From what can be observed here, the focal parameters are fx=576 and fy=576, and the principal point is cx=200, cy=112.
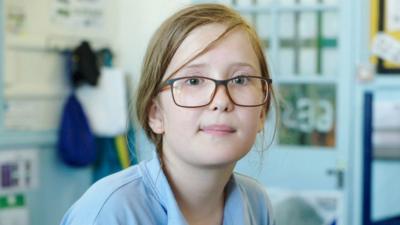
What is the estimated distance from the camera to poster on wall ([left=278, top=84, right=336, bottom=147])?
3.12 metres

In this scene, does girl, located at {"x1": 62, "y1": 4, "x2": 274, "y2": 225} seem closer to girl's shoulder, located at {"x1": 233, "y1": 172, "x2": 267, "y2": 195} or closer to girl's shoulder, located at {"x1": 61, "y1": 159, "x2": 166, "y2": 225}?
girl's shoulder, located at {"x1": 61, "y1": 159, "x2": 166, "y2": 225}

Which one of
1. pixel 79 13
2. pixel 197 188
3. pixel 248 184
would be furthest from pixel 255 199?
pixel 79 13

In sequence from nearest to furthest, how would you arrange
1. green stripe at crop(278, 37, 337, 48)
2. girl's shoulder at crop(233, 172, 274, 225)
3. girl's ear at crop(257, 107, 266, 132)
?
girl's ear at crop(257, 107, 266, 132) < girl's shoulder at crop(233, 172, 274, 225) < green stripe at crop(278, 37, 337, 48)

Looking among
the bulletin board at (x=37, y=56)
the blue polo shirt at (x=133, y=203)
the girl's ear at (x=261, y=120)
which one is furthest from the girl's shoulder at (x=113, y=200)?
the bulletin board at (x=37, y=56)

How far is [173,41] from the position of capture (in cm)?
97

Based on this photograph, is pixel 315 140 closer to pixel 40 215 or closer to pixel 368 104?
pixel 368 104

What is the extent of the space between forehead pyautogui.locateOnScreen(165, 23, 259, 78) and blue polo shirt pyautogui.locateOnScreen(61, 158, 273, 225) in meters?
0.19

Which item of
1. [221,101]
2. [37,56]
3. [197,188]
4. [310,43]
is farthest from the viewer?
[310,43]

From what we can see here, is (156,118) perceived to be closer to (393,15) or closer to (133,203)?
(133,203)

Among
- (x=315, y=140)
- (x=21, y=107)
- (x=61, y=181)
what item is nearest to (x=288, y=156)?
(x=315, y=140)

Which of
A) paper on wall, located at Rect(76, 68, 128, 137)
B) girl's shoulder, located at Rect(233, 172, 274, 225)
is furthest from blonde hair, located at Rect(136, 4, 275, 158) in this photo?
paper on wall, located at Rect(76, 68, 128, 137)

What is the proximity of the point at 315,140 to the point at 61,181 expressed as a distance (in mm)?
1402

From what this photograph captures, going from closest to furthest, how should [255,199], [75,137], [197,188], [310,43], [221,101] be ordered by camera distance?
[221,101]
[197,188]
[255,199]
[75,137]
[310,43]

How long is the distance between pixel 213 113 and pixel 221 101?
2cm
